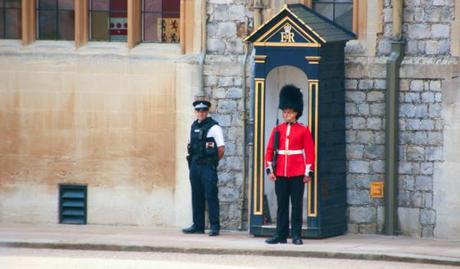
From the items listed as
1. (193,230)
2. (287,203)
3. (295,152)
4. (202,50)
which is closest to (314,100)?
(295,152)

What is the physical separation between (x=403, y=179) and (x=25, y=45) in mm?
4738

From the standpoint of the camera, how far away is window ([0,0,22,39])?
22.3 metres

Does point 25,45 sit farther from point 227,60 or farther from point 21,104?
point 227,60

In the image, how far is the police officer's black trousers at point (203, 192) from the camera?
20.9m

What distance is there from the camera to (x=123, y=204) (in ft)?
72.0

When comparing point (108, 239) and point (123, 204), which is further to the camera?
point (123, 204)

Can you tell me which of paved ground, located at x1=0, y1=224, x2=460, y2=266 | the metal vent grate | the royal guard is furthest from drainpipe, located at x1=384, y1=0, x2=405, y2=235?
the metal vent grate

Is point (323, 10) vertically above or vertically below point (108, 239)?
above

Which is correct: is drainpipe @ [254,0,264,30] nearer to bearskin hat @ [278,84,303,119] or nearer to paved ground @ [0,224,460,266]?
bearskin hat @ [278,84,303,119]

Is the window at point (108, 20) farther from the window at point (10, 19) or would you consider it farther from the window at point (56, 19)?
the window at point (10, 19)

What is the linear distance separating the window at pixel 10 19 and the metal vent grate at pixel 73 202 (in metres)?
1.91

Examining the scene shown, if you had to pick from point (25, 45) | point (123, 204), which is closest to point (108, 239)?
point (123, 204)

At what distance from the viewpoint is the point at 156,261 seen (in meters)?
18.7

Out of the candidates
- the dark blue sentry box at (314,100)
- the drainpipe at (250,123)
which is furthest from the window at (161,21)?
the dark blue sentry box at (314,100)
